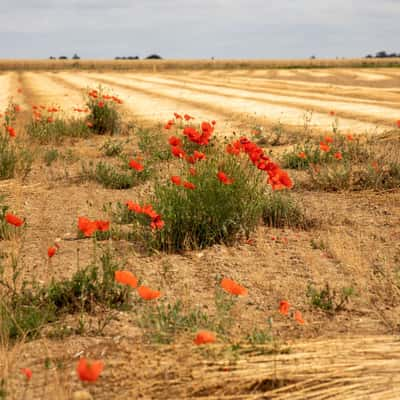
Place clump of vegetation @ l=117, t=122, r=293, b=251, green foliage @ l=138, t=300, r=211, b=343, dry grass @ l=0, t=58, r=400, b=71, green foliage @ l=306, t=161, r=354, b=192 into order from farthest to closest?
1. dry grass @ l=0, t=58, r=400, b=71
2. green foliage @ l=306, t=161, r=354, b=192
3. clump of vegetation @ l=117, t=122, r=293, b=251
4. green foliage @ l=138, t=300, r=211, b=343

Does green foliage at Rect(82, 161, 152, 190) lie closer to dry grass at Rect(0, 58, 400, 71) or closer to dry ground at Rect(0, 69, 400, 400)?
dry ground at Rect(0, 69, 400, 400)

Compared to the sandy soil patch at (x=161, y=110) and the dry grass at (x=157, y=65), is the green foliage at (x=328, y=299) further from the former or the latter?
the dry grass at (x=157, y=65)

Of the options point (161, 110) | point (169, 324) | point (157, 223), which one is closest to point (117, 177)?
point (157, 223)

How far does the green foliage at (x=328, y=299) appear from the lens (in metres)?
3.35

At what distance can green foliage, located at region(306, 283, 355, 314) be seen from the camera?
3346 millimetres

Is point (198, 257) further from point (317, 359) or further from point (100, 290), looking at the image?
point (317, 359)

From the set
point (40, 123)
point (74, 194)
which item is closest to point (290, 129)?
point (40, 123)

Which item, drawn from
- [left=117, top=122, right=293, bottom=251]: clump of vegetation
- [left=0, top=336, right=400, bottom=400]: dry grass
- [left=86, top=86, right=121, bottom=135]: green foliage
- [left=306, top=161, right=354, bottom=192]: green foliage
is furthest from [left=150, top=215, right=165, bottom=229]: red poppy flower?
[left=86, top=86, right=121, bottom=135]: green foliage

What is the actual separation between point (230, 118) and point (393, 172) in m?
6.92

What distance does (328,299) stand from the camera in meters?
3.39

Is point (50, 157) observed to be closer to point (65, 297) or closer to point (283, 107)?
point (65, 297)

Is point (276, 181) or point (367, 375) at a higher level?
point (276, 181)

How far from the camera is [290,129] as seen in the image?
11.1 m

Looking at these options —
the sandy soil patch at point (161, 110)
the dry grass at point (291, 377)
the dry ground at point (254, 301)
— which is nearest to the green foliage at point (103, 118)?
the sandy soil patch at point (161, 110)
